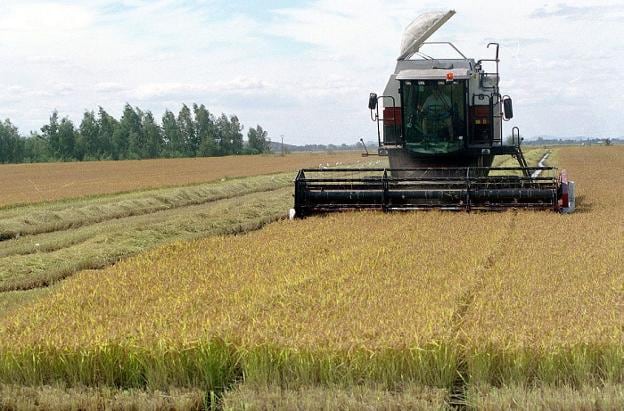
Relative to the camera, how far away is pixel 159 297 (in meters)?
7.34

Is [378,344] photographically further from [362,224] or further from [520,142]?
[520,142]

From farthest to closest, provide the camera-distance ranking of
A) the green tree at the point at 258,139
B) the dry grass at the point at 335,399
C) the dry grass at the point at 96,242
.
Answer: the green tree at the point at 258,139 < the dry grass at the point at 96,242 < the dry grass at the point at 335,399

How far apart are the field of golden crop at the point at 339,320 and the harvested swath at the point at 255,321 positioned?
12mm

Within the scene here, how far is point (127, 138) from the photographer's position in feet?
347

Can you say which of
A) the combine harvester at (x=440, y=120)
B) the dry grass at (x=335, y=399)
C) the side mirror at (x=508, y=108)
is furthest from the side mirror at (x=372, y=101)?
the dry grass at (x=335, y=399)

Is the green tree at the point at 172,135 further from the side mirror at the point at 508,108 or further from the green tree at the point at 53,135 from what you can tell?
the side mirror at the point at 508,108

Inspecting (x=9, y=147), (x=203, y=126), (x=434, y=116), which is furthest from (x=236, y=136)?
(x=434, y=116)

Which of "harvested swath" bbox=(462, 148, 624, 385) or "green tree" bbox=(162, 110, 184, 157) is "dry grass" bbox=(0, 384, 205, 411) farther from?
"green tree" bbox=(162, 110, 184, 157)

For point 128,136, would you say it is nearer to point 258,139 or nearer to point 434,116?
point 258,139

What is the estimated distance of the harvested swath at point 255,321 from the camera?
518cm

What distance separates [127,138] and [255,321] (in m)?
103

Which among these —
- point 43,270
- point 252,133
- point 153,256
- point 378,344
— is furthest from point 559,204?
point 252,133

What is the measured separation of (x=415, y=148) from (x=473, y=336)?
1126 centimetres

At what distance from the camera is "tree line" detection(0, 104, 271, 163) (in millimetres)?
99250
